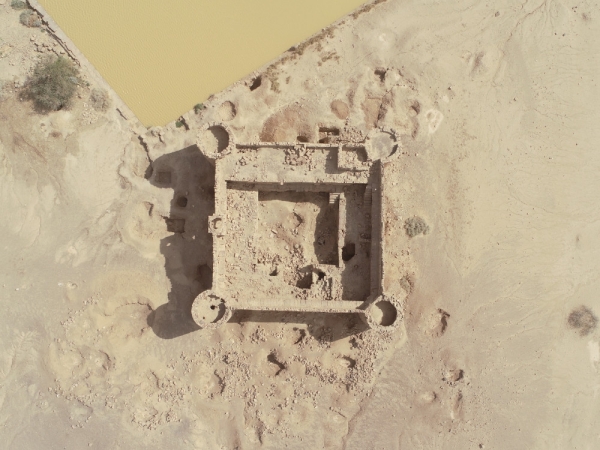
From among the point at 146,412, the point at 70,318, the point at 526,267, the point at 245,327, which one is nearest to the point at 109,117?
the point at 70,318

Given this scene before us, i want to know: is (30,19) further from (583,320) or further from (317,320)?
(583,320)

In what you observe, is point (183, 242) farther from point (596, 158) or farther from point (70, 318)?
point (596, 158)

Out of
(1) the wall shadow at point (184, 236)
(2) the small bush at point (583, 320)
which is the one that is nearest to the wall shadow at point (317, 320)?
(1) the wall shadow at point (184, 236)

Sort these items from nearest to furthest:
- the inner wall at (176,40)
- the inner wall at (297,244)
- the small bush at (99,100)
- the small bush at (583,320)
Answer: the inner wall at (297,244)
the small bush at (583,320)
the small bush at (99,100)
the inner wall at (176,40)

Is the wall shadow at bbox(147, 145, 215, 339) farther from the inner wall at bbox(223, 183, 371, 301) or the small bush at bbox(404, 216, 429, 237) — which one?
the small bush at bbox(404, 216, 429, 237)

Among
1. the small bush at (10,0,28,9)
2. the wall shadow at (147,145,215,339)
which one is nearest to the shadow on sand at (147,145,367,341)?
the wall shadow at (147,145,215,339)

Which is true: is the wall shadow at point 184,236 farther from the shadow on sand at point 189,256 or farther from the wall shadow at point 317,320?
the wall shadow at point 317,320
